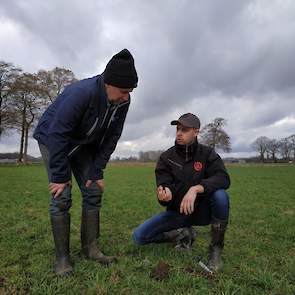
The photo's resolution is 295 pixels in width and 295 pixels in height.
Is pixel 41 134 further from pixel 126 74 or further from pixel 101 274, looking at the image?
pixel 101 274

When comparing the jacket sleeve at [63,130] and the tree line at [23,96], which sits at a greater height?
the tree line at [23,96]

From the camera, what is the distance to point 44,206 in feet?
31.6

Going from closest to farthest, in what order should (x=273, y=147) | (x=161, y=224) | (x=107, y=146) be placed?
(x=107, y=146) < (x=161, y=224) < (x=273, y=147)

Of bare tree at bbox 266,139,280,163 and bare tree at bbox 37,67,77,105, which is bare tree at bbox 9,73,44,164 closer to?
bare tree at bbox 37,67,77,105

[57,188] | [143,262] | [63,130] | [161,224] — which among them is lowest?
[143,262]

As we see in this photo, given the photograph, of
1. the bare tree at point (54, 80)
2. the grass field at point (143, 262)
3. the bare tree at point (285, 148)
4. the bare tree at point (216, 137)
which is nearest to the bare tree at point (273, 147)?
the bare tree at point (285, 148)

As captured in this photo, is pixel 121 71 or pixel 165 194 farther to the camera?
pixel 165 194

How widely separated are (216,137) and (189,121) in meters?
72.8

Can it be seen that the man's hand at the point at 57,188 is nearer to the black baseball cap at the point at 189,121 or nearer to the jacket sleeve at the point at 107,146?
the jacket sleeve at the point at 107,146

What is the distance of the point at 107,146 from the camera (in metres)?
4.70

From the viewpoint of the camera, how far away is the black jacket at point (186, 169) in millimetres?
4656

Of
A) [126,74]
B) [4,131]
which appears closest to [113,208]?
[126,74]

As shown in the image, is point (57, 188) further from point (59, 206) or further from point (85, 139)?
point (85, 139)

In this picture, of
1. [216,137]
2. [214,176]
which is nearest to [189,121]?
[214,176]
